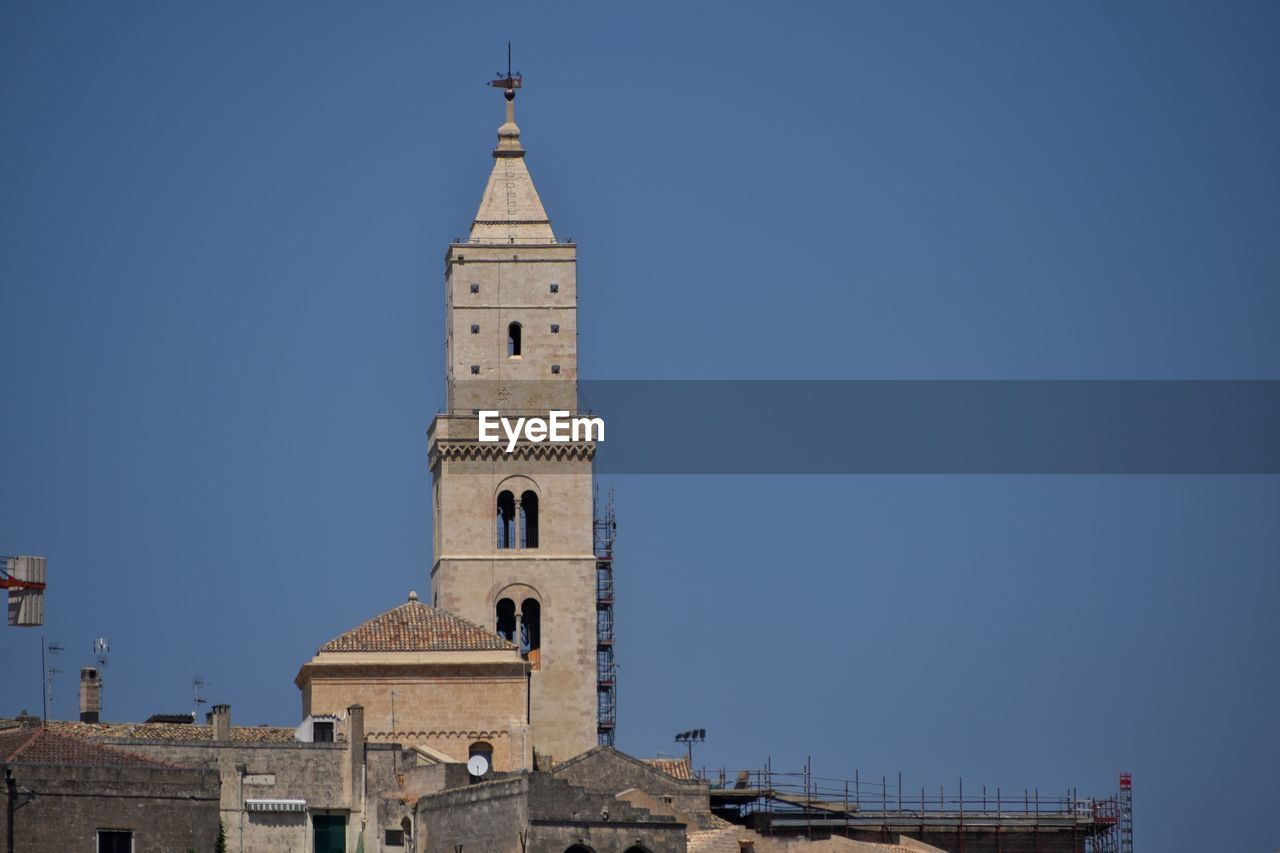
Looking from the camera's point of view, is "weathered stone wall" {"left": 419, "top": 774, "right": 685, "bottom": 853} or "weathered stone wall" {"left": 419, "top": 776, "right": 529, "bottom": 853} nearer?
"weathered stone wall" {"left": 419, "top": 774, "right": 685, "bottom": 853}

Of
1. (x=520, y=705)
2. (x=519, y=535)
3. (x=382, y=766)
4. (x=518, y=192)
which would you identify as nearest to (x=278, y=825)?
(x=382, y=766)

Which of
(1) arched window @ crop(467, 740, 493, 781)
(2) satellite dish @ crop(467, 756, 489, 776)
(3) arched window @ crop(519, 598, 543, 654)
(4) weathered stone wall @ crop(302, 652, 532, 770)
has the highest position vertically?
(3) arched window @ crop(519, 598, 543, 654)

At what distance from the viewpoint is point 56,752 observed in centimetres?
8550

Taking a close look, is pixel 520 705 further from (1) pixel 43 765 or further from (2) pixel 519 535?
(1) pixel 43 765

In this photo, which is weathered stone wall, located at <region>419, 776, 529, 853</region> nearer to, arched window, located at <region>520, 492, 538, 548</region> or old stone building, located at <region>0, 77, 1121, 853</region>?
old stone building, located at <region>0, 77, 1121, 853</region>

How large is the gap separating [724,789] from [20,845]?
2286 centimetres

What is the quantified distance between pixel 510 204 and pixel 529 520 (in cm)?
948

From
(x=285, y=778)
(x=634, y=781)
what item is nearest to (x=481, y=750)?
(x=634, y=781)

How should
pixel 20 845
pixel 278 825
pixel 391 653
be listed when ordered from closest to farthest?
pixel 20 845 < pixel 278 825 < pixel 391 653

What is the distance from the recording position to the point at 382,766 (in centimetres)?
9069

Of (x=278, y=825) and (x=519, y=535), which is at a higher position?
(x=519, y=535)

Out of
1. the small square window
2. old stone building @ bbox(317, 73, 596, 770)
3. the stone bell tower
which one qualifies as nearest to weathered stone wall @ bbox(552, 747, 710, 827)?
old stone building @ bbox(317, 73, 596, 770)

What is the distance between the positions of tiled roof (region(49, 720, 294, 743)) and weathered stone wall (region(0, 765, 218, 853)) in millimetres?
4532

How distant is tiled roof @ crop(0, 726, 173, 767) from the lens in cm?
8475
